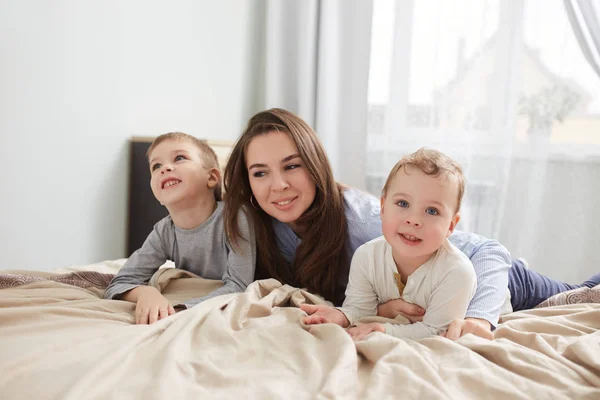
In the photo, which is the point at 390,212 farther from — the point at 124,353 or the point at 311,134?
the point at 124,353

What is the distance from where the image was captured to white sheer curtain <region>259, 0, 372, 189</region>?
3.24m

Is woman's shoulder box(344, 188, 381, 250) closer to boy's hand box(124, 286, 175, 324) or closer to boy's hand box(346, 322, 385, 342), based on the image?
boy's hand box(346, 322, 385, 342)

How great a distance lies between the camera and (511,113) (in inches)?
112

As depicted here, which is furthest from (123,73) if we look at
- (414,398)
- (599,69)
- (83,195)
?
(599,69)

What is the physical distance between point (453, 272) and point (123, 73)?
1836 mm

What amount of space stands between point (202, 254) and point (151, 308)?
0.39 meters

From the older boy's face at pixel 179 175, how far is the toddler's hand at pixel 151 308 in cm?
31

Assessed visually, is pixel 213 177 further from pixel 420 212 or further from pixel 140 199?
pixel 140 199

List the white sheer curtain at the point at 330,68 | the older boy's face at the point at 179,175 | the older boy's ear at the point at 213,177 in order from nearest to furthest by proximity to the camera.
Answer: the older boy's face at the point at 179,175 < the older boy's ear at the point at 213,177 < the white sheer curtain at the point at 330,68

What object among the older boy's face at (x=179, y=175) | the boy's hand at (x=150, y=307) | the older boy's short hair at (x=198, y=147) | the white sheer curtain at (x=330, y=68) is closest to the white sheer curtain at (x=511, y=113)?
the white sheer curtain at (x=330, y=68)

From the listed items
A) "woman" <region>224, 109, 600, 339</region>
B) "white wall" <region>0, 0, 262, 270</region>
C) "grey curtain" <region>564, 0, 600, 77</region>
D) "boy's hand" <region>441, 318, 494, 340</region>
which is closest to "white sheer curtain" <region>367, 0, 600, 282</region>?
"grey curtain" <region>564, 0, 600, 77</region>

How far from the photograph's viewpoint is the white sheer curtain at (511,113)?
2770 mm

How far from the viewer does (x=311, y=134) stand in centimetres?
149

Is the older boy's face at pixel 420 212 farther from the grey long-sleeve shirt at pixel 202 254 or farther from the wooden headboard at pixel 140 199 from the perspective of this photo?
the wooden headboard at pixel 140 199
